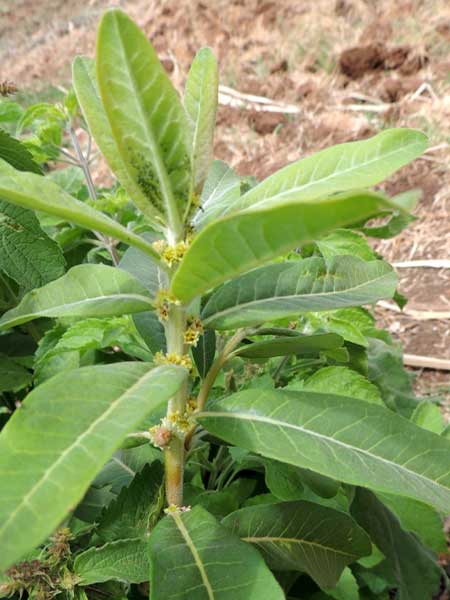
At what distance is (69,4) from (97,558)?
518 inches

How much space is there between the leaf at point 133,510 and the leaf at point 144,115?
45 centimetres

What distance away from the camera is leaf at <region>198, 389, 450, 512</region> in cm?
81

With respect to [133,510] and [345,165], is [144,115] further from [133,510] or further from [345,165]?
[133,510]

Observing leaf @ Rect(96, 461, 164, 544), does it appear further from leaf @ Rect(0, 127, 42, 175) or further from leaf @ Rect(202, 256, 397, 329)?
leaf @ Rect(0, 127, 42, 175)

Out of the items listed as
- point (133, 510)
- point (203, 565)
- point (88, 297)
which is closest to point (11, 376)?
point (133, 510)

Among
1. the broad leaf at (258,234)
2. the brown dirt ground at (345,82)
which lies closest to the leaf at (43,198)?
the broad leaf at (258,234)

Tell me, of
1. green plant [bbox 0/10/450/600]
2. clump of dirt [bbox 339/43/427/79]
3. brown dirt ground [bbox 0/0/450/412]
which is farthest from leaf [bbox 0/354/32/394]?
clump of dirt [bbox 339/43/427/79]

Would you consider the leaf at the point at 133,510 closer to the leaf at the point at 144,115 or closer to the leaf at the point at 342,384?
Result: the leaf at the point at 342,384

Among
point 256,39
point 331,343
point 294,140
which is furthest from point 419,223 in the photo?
point 256,39

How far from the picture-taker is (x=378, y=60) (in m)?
5.27

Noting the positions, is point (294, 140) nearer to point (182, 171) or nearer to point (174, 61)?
point (174, 61)

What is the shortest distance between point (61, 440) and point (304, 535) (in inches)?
22.1

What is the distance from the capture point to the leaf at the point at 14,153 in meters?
1.18

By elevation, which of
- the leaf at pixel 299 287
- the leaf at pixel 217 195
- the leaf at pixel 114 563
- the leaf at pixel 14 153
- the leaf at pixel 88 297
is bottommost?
the leaf at pixel 114 563
